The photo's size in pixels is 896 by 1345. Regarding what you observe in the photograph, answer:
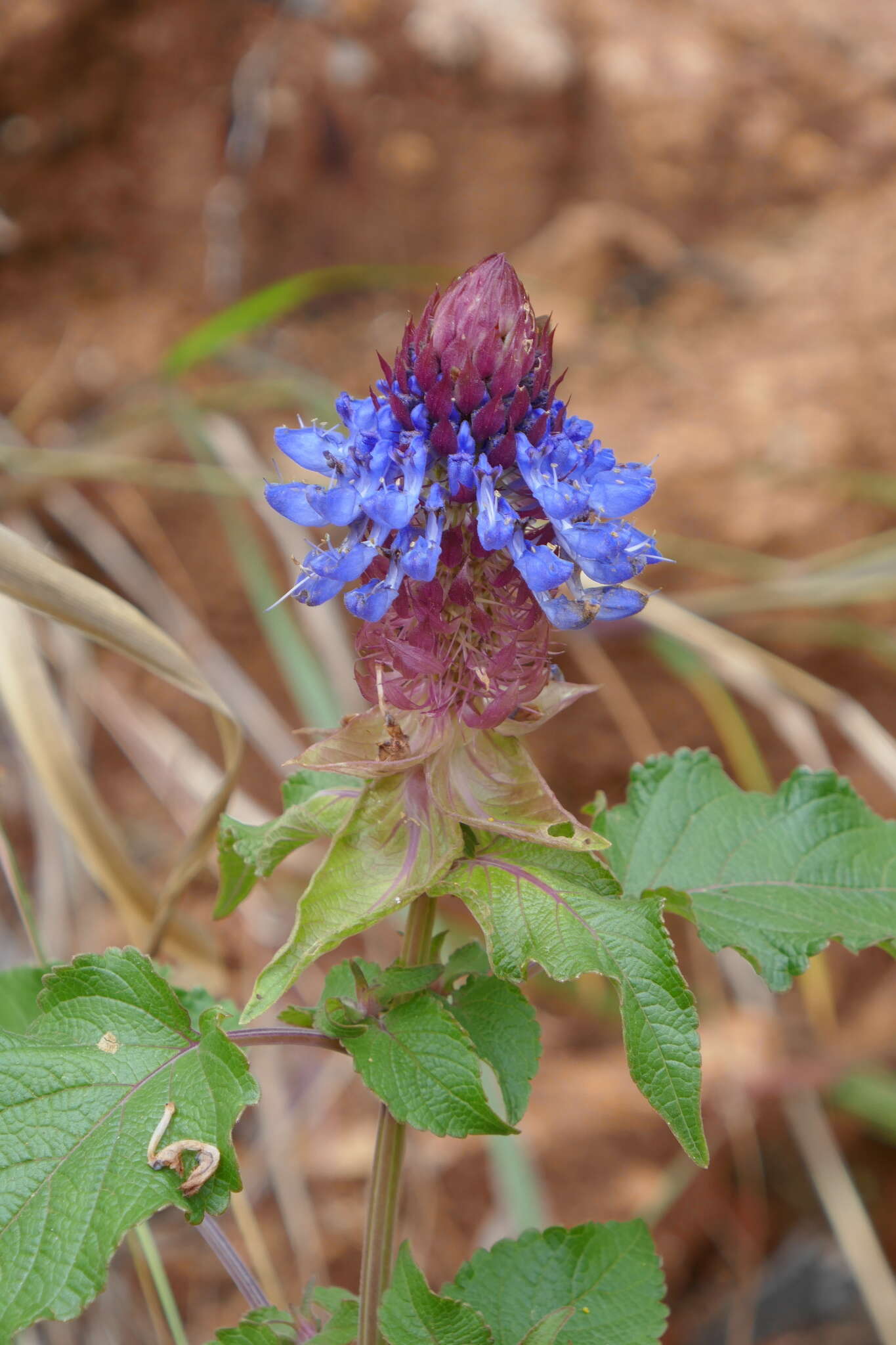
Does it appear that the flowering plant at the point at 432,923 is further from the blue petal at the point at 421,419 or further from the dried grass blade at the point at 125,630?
the dried grass blade at the point at 125,630

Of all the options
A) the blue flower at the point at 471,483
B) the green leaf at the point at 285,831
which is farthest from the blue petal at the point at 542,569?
the green leaf at the point at 285,831

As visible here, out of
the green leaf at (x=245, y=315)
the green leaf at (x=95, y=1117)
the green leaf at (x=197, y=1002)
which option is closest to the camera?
the green leaf at (x=95, y=1117)

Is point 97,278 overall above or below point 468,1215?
above

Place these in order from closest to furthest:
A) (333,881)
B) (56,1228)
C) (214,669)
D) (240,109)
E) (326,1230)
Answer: (56,1228)
(333,881)
(326,1230)
(214,669)
(240,109)

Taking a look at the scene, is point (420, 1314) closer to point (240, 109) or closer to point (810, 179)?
point (240, 109)

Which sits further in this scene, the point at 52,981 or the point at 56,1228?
the point at 52,981

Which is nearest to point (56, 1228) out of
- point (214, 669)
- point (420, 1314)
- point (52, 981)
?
point (52, 981)
